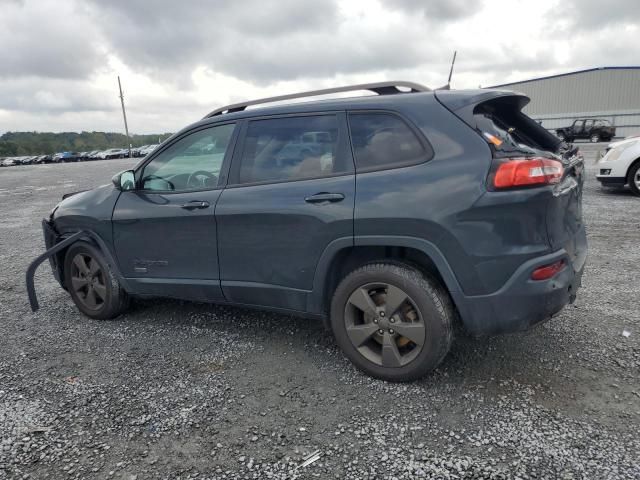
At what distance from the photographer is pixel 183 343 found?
370 centimetres

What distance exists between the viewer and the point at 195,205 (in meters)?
3.47

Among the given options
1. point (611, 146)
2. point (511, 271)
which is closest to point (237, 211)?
point (511, 271)

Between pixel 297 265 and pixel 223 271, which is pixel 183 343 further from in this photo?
pixel 297 265

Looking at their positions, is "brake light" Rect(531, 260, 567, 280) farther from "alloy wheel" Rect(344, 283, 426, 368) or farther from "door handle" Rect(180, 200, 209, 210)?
"door handle" Rect(180, 200, 209, 210)

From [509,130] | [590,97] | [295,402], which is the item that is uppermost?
[590,97]

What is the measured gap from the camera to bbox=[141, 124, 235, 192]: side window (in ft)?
11.6

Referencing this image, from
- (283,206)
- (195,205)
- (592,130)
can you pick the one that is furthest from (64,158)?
(283,206)

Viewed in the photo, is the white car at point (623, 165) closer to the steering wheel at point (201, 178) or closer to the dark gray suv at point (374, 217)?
the dark gray suv at point (374, 217)

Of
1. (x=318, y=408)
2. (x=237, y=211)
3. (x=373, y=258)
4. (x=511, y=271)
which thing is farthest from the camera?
(x=237, y=211)

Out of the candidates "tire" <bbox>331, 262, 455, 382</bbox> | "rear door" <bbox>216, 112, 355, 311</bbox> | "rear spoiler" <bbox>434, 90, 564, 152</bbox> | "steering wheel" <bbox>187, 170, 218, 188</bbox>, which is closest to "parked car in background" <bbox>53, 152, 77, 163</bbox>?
"steering wheel" <bbox>187, 170, 218, 188</bbox>

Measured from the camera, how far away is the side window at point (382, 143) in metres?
2.80

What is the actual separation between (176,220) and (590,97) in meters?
47.8

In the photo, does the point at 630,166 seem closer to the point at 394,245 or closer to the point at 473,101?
the point at 473,101

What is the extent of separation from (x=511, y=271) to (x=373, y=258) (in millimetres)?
824
